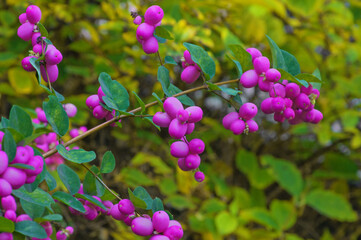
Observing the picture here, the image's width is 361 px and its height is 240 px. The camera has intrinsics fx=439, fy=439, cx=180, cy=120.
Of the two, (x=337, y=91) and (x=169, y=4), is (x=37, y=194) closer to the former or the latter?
(x=169, y=4)

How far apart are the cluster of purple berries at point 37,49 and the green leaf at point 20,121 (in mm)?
69

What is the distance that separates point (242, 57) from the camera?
534 millimetres

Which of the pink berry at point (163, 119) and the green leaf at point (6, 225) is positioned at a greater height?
the pink berry at point (163, 119)

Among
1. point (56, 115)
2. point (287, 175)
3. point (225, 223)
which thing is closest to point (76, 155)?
point (56, 115)

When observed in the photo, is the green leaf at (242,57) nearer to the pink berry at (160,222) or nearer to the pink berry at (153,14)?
the pink berry at (153,14)

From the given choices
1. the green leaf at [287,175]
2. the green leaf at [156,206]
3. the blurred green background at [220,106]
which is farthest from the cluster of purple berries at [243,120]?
the green leaf at [287,175]

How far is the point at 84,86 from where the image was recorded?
182 cm

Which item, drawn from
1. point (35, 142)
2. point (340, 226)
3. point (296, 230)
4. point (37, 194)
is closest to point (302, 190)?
point (296, 230)

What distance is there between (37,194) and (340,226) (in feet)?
6.58

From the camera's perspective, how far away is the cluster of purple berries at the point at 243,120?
0.49m

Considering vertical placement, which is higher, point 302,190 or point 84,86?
point 84,86

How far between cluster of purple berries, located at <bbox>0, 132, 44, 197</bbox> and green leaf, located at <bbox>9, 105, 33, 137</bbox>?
0.16 ft

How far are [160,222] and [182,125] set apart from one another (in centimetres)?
10

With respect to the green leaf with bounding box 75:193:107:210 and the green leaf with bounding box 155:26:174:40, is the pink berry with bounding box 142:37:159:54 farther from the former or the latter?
the green leaf with bounding box 75:193:107:210
